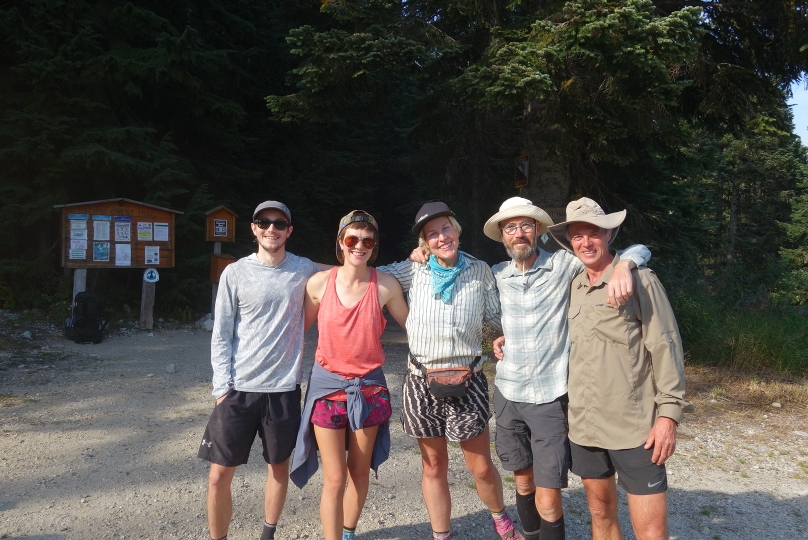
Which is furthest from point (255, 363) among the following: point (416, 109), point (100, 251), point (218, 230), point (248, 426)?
point (218, 230)

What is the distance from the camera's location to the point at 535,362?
3.13m

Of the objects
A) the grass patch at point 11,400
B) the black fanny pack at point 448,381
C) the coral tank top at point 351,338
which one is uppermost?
the coral tank top at point 351,338

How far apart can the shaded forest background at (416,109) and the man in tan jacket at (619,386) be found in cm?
402

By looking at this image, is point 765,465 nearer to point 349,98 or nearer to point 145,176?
point 349,98

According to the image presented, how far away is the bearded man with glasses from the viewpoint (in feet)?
10.1

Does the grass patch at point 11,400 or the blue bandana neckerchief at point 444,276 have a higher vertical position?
the blue bandana neckerchief at point 444,276

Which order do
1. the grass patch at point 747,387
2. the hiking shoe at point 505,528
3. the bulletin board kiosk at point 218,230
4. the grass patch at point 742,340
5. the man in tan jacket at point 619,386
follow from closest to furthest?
the man in tan jacket at point 619,386 → the hiking shoe at point 505,528 → the grass patch at point 747,387 → the grass patch at point 742,340 → the bulletin board kiosk at point 218,230

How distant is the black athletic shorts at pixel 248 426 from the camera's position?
3199mm

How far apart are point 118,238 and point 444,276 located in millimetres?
8591

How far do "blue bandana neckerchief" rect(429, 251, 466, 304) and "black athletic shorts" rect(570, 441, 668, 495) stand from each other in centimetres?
99

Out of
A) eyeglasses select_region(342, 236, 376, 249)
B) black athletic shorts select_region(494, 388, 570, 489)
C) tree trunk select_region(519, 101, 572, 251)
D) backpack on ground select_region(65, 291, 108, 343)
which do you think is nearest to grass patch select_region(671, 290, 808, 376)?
tree trunk select_region(519, 101, 572, 251)

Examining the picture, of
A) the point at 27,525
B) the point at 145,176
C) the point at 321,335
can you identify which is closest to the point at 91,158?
the point at 145,176

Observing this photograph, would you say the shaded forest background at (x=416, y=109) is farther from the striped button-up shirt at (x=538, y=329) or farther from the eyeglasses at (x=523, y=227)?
the striped button-up shirt at (x=538, y=329)

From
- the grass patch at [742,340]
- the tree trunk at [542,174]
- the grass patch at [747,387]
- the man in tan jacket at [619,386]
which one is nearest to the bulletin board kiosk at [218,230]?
the tree trunk at [542,174]
